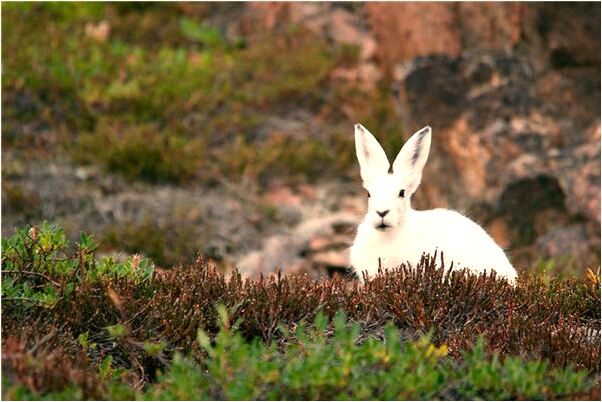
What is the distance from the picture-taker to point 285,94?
14.0 meters

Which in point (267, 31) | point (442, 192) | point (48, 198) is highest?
point (267, 31)

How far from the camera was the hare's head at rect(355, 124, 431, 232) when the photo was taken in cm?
615

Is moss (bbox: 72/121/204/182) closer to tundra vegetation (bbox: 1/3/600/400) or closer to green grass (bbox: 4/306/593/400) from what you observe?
tundra vegetation (bbox: 1/3/600/400)

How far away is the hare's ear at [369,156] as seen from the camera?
20.5 ft

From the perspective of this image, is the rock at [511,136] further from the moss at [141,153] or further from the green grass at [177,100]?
the moss at [141,153]

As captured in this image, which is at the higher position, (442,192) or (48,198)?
(442,192)

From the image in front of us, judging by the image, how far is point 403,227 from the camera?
6.33 metres

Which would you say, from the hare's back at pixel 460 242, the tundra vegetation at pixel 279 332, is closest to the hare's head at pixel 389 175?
the hare's back at pixel 460 242

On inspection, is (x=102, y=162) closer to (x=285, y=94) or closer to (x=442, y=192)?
(x=285, y=94)

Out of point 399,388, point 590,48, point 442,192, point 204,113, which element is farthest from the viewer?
point 204,113

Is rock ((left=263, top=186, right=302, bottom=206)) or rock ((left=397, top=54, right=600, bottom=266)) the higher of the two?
rock ((left=397, top=54, right=600, bottom=266))

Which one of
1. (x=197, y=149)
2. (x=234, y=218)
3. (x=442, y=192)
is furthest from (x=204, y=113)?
(x=442, y=192)

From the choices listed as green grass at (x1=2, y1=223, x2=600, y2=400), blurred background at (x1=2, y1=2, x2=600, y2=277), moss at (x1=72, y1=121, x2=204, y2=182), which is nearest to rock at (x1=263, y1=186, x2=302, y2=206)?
blurred background at (x1=2, y1=2, x2=600, y2=277)

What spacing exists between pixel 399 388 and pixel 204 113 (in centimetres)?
940
